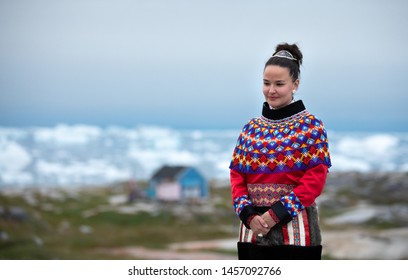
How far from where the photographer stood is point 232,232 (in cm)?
617

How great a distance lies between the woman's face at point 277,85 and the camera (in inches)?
67.4

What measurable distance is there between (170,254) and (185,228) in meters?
0.57

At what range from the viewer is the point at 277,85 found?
1719 millimetres

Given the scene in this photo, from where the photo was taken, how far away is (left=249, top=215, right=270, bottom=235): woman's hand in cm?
168

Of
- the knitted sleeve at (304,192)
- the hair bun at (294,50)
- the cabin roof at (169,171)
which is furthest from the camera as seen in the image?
the cabin roof at (169,171)

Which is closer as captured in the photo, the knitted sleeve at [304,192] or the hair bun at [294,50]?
the knitted sleeve at [304,192]

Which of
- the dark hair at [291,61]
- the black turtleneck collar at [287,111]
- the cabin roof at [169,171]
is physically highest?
the cabin roof at [169,171]

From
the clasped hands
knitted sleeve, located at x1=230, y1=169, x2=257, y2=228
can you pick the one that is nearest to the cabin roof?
knitted sleeve, located at x1=230, y1=169, x2=257, y2=228

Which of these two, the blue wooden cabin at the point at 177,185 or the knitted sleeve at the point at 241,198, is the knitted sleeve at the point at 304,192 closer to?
the knitted sleeve at the point at 241,198

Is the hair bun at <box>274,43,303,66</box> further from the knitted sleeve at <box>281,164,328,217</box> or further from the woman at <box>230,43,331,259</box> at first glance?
A: the knitted sleeve at <box>281,164,328,217</box>

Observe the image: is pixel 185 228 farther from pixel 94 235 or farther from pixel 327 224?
pixel 327 224

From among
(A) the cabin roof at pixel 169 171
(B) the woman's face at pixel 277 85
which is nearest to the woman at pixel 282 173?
(B) the woman's face at pixel 277 85

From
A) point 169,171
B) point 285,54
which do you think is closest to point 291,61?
point 285,54
